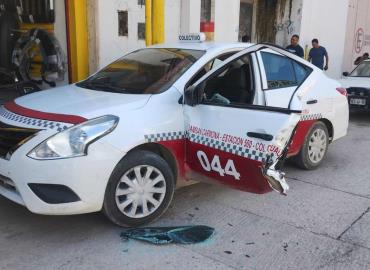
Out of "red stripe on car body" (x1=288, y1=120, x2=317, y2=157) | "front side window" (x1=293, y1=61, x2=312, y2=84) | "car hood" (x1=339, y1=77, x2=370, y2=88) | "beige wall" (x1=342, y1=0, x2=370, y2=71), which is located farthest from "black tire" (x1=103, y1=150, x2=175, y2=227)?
"beige wall" (x1=342, y1=0, x2=370, y2=71)

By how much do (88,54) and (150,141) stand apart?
4732 millimetres

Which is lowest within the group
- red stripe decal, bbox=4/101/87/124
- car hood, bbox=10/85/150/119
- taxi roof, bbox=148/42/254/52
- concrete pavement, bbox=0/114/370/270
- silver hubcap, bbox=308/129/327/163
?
concrete pavement, bbox=0/114/370/270

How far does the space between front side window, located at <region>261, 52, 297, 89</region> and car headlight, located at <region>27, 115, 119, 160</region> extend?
202 centimetres

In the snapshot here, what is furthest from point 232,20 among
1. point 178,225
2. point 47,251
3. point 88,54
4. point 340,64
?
point 47,251

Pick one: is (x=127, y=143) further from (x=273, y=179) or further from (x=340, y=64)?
(x=340, y=64)

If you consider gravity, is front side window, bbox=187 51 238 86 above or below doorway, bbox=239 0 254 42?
below

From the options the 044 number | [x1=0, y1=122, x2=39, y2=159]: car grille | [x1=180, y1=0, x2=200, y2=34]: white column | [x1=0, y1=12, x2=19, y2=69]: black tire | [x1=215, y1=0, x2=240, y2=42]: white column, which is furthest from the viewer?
[x1=215, y1=0, x2=240, y2=42]: white column

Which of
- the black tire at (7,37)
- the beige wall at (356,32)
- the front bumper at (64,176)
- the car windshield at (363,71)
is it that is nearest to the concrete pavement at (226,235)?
the front bumper at (64,176)

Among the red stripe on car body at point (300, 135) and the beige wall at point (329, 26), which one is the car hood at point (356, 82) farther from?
the red stripe on car body at point (300, 135)

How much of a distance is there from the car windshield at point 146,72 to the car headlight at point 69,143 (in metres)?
0.80

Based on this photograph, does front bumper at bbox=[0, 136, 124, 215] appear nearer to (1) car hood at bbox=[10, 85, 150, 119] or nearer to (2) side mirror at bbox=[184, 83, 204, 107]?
(1) car hood at bbox=[10, 85, 150, 119]

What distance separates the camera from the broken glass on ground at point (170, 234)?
3566mm

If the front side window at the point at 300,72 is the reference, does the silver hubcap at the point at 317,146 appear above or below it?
below

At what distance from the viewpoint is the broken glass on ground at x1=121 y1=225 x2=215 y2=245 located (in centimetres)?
357
